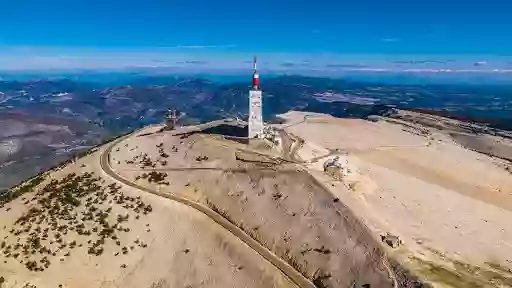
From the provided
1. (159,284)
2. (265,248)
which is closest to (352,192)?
(265,248)

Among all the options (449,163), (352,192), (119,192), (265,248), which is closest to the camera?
(265,248)

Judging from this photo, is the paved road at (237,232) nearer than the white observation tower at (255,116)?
Yes

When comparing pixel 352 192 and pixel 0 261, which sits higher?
pixel 352 192

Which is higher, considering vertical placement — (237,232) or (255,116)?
(255,116)

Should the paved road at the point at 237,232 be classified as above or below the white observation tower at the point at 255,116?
below

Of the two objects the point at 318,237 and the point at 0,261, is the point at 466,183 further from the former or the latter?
the point at 0,261

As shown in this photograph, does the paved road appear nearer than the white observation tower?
Yes

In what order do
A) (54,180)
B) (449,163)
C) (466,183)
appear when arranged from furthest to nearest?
1. (449,163)
2. (466,183)
3. (54,180)

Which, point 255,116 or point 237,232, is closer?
point 237,232

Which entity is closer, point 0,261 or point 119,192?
point 0,261

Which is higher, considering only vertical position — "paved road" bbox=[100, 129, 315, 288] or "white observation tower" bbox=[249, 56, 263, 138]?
"white observation tower" bbox=[249, 56, 263, 138]
